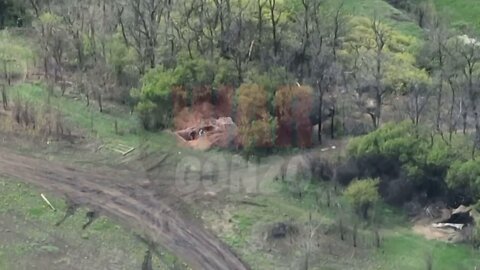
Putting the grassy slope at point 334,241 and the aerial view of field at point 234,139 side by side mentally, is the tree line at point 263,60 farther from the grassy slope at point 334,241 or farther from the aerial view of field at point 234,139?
the grassy slope at point 334,241

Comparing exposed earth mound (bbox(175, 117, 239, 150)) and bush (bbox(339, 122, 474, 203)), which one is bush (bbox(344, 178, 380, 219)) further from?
exposed earth mound (bbox(175, 117, 239, 150))

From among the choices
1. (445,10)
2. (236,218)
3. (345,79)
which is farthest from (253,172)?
(445,10)

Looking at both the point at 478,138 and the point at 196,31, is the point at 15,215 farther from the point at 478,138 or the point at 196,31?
the point at 478,138

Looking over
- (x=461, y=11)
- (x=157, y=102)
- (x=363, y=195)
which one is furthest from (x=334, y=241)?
(x=461, y=11)

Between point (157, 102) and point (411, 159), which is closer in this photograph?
point (411, 159)

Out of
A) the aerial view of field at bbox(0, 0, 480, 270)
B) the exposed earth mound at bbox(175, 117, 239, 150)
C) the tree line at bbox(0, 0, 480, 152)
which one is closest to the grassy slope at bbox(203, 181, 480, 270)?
the aerial view of field at bbox(0, 0, 480, 270)

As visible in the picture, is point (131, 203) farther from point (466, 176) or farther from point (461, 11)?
point (461, 11)
